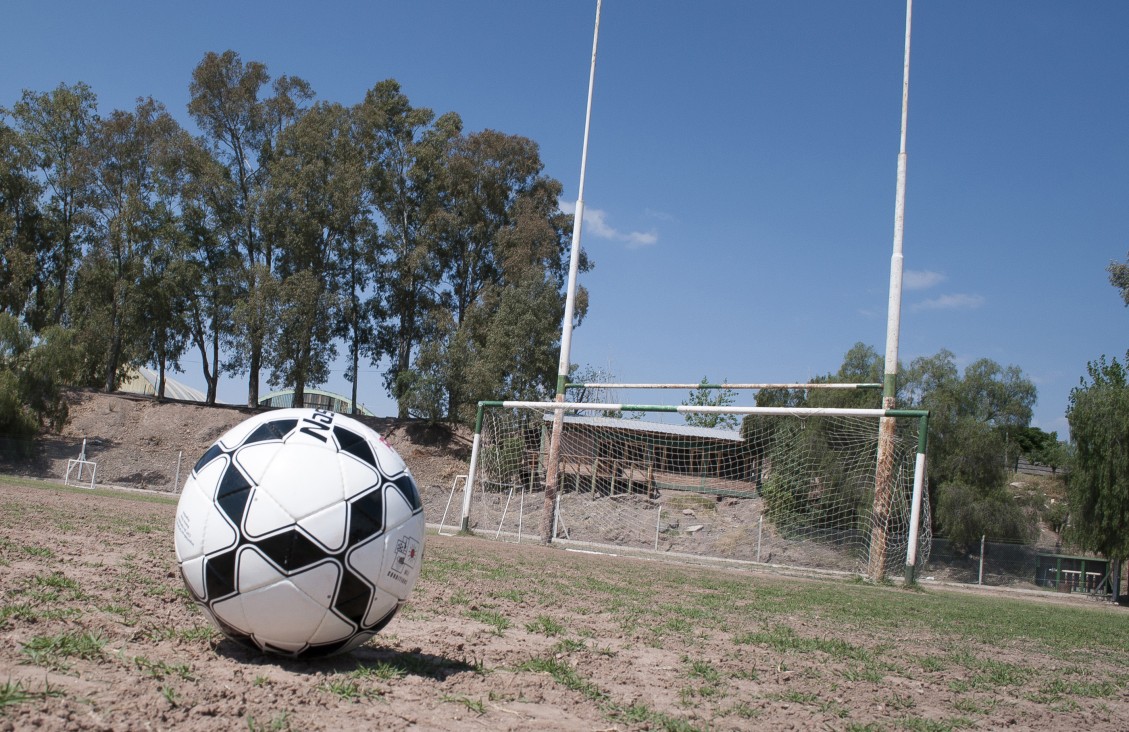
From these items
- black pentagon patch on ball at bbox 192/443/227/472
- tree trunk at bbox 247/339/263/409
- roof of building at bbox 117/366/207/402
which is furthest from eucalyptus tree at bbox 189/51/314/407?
black pentagon patch on ball at bbox 192/443/227/472

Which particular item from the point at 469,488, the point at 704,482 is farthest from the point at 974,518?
the point at 469,488

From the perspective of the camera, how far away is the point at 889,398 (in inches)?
717

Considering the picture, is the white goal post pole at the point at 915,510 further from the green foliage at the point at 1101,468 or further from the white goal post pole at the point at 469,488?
the green foliage at the point at 1101,468

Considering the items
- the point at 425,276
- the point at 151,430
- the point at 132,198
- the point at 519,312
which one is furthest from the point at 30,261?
the point at 519,312

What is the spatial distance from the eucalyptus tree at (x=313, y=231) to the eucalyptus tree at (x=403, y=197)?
1.31 metres

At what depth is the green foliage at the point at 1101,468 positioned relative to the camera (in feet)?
95.5

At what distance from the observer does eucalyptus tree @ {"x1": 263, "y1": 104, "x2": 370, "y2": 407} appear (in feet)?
143

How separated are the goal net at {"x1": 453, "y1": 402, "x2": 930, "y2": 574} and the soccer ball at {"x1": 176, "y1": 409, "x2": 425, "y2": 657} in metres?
14.0

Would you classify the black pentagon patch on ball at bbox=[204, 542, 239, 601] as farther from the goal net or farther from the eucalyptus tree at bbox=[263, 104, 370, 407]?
the eucalyptus tree at bbox=[263, 104, 370, 407]

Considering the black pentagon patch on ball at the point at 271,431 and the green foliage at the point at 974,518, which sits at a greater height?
the black pentagon patch on ball at the point at 271,431

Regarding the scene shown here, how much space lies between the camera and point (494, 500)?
85.0 ft

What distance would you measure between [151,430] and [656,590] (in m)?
39.5

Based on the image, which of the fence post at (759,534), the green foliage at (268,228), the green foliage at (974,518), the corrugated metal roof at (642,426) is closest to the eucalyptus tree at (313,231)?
the green foliage at (268,228)

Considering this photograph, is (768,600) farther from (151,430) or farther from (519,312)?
(151,430)
